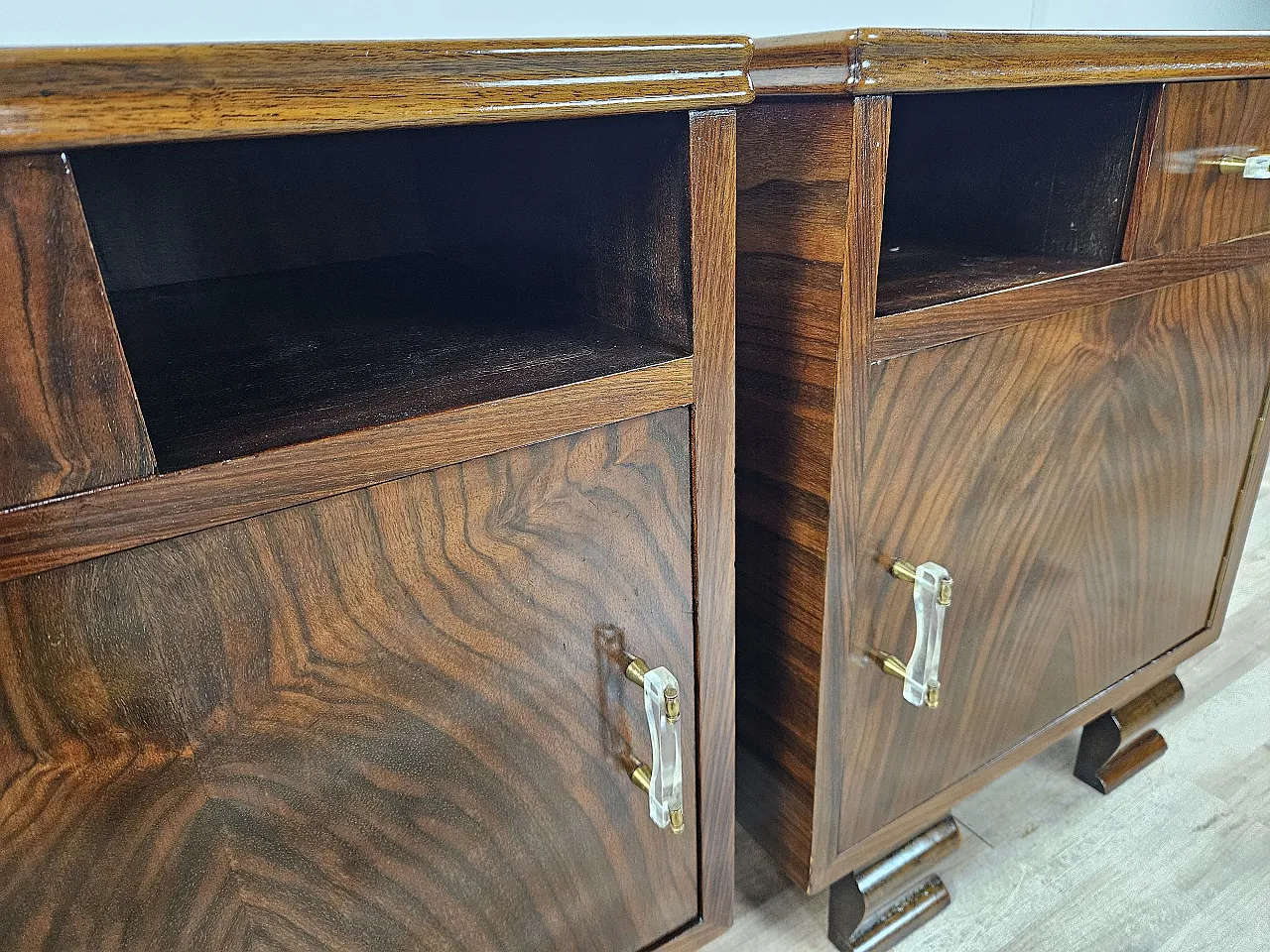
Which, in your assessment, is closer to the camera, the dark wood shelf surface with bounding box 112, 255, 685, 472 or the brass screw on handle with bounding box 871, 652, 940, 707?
the dark wood shelf surface with bounding box 112, 255, 685, 472

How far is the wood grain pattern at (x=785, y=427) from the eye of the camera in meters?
0.36

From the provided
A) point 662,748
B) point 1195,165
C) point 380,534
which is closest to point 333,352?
point 380,534

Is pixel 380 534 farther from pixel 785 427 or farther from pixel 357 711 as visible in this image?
pixel 785 427

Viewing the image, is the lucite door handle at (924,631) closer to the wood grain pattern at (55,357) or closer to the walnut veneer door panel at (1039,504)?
the walnut veneer door panel at (1039,504)

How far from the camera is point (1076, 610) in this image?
1.83ft

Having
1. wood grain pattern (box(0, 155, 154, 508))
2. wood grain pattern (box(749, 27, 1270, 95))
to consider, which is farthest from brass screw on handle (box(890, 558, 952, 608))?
wood grain pattern (box(0, 155, 154, 508))

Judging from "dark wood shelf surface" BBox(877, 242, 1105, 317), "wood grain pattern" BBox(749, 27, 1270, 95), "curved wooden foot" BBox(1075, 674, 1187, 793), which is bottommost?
"curved wooden foot" BBox(1075, 674, 1187, 793)

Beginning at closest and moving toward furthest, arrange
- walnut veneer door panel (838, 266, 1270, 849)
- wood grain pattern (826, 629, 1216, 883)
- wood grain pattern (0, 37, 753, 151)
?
wood grain pattern (0, 37, 753, 151) < walnut veneer door panel (838, 266, 1270, 849) < wood grain pattern (826, 629, 1216, 883)

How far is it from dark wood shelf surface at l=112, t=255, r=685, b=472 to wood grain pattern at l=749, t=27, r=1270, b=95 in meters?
0.12

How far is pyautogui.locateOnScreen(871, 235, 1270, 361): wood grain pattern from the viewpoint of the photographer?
383 millimetres

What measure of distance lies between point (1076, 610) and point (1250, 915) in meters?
0.25

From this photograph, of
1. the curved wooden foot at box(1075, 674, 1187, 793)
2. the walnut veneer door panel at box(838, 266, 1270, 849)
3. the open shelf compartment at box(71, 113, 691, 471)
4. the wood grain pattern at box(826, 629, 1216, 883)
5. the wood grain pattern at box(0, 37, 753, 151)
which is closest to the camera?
the wood grain pattern at box(0, 37, 753, 151)

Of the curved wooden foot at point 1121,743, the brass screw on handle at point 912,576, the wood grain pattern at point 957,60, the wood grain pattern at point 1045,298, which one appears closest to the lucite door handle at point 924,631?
the brass screw on handle at point 912,576

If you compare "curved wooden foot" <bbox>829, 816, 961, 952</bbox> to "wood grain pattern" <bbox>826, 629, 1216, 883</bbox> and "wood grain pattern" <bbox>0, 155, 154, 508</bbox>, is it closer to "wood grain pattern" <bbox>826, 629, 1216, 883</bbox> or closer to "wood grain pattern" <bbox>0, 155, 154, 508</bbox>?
"wood grain pattern" <bbox>826, 629, 1216, 883</bbox>
